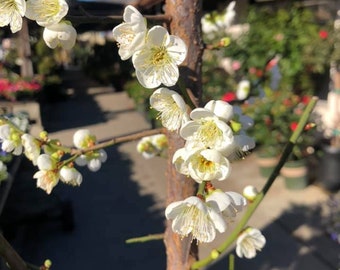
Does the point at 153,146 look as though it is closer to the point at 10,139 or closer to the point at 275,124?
the point at 10,139

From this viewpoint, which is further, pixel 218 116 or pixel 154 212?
pixel 154 212

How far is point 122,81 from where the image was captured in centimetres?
1437

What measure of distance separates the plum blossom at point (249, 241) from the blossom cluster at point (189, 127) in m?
0.34

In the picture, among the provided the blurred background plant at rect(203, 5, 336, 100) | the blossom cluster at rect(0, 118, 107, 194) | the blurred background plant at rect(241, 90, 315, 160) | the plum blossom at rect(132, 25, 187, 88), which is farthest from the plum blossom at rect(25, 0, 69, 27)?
the blurred background plant at rect(203, 5, 336, 100)

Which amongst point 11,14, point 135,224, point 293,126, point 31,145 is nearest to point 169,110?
point 11,14

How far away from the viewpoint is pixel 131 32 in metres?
0.67

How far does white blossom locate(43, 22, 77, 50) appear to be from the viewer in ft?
2.35

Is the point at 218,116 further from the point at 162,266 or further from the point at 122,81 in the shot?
the point at 122,81

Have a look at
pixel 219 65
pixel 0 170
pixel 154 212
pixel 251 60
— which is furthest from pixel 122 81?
pixel 0 170

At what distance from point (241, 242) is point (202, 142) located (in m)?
0.52

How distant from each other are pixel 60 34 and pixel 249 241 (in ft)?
2.29

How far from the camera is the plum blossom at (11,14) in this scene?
2.28ft

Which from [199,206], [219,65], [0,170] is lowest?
[219,65]

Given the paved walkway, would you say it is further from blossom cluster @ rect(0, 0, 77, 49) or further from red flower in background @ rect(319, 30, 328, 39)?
blossom cluster @ rect(0, 0, 77, 49)
